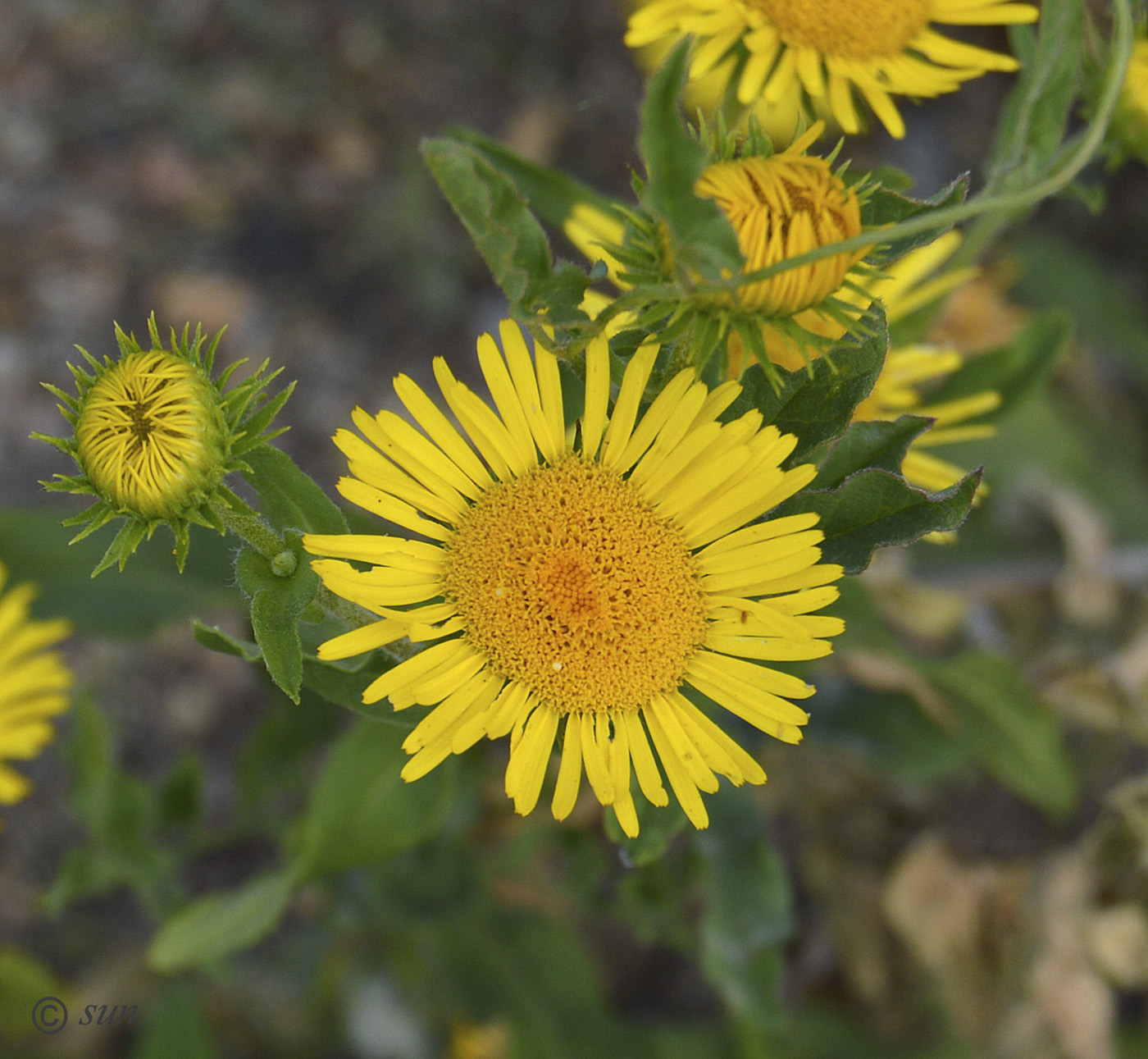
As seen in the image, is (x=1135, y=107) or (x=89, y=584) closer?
(x=1135, y=107)

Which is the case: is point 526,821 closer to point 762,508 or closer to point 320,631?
point 320,631

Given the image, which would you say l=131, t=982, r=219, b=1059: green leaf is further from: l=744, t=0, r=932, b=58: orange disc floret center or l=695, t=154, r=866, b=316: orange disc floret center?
l=744, t=0, r=932, b=58: orange disc floret center

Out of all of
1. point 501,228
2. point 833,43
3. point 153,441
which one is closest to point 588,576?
point 501,228

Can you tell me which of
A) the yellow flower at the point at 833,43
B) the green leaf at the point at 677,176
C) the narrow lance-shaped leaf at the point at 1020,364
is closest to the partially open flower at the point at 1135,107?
the yellow flower at the point at 833,43

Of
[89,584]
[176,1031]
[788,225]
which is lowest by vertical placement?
[176,1031]

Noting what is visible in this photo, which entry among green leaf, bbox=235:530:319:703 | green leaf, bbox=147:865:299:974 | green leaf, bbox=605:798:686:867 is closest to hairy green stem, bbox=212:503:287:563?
green leaf, bbox=235:530:319:703

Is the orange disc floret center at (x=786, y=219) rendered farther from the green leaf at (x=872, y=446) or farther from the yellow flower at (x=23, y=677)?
the yellow flower at (x=23, y=677)

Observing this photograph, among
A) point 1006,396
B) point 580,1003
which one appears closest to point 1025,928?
point 580,1003

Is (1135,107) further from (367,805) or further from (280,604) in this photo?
(367,805)
